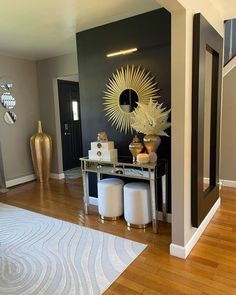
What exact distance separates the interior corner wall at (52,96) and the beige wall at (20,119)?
0.52 ft

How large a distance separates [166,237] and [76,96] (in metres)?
4.37

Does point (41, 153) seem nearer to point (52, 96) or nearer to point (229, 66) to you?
point (52, 96)

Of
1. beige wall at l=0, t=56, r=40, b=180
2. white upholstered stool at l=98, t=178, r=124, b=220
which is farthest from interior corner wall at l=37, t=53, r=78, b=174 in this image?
white upholstered stool at l=98, t=178, r=124, b=220

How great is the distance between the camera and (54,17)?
2.77m

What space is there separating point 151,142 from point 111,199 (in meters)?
0.87

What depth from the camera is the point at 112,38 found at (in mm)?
3025

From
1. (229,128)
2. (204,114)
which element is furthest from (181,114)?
(229,128)

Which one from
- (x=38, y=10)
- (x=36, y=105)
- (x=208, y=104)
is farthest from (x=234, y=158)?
(x=36, y=105)

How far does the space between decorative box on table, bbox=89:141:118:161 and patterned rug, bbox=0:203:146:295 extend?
0.87m

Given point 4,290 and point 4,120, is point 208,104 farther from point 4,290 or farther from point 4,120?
point 4,120

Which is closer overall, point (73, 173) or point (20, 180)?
point (20, 180)

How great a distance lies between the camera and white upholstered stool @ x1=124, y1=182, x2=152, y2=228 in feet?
8.67

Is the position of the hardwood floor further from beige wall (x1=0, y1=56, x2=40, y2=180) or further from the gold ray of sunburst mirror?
beige wall (x1=0, y1=56, x2=40, y2=180)

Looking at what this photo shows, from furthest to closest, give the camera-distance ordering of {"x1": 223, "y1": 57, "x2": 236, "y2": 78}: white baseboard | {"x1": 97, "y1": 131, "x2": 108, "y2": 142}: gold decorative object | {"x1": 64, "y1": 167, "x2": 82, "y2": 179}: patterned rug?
{"x1": 64, "y1": 167, "x2": 82, "y2": 179}: patterned rug → {"x1": 223, "y1": 57, "x2": 236, "y2": 78}: white baseboard → {"x1": 97, "y1": 131, "x2": 108, "y2": 142}: gold decorative object
